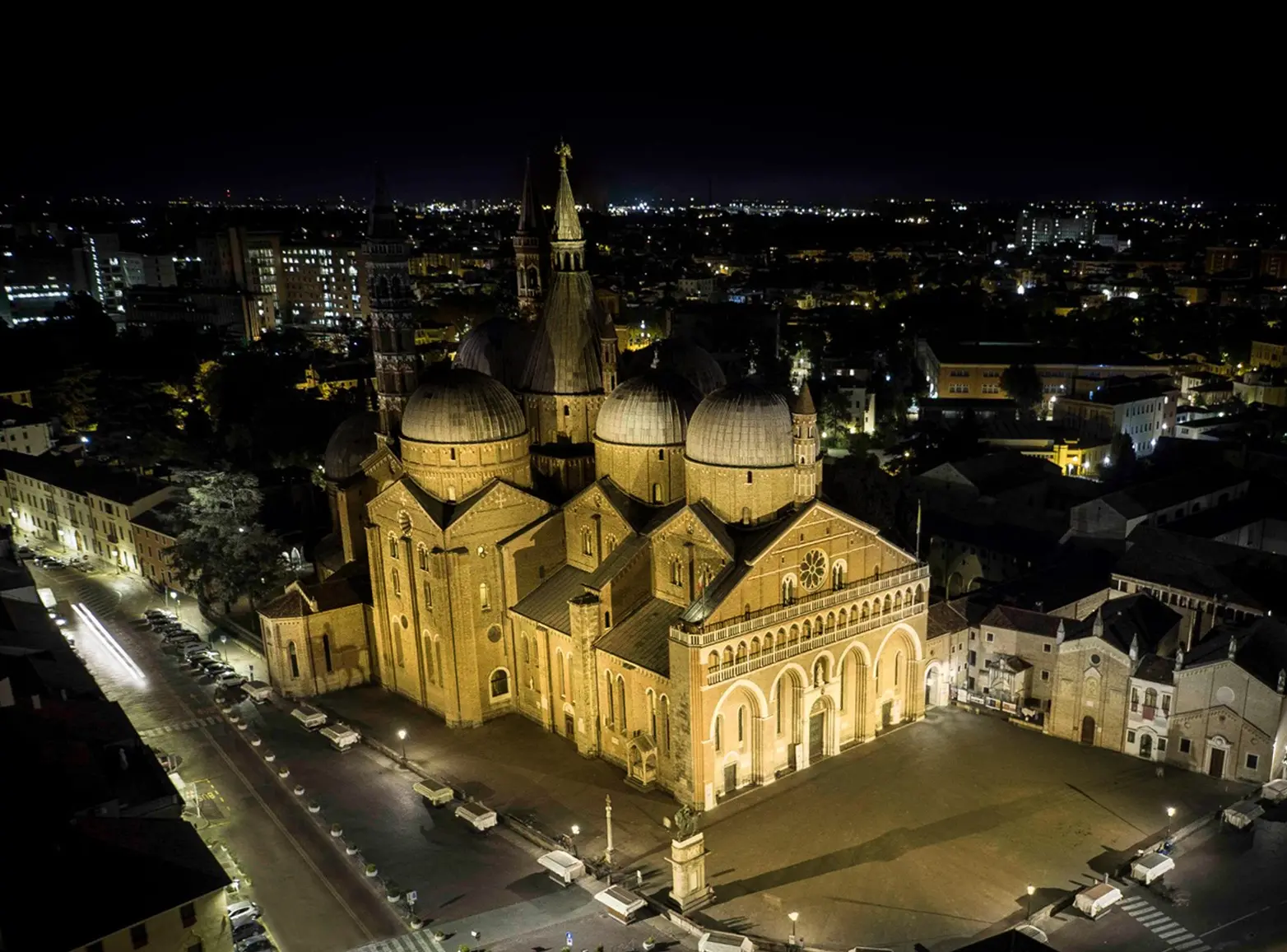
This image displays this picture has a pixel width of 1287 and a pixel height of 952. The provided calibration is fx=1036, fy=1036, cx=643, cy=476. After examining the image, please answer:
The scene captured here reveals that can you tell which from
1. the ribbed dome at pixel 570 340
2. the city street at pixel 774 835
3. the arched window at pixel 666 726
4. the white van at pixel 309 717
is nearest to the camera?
the city street at pixel 774 835

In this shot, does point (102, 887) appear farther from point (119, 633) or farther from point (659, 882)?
point (119, 633)

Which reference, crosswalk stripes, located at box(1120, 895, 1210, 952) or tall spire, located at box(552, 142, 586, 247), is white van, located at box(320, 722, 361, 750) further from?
crosswalk stripes, located at box(1120, 895, 1210, 952)

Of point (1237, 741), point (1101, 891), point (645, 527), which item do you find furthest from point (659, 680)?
point (1237, 741)

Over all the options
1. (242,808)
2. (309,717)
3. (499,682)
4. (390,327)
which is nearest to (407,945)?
(242,808)

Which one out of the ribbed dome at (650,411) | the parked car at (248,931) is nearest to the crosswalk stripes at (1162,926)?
the ribbed dome at (650,411)

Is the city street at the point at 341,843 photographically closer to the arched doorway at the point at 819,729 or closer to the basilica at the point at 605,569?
the basilica at the point at 605,569

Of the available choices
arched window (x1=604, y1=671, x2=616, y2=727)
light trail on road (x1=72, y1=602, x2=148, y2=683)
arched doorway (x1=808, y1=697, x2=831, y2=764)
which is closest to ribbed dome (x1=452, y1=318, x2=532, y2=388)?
arched window (x1=604, y1=671, x2=616, y2=727)
